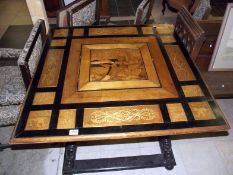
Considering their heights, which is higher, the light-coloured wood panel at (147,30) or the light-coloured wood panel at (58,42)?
the light-coloured wood panel at (147,30)

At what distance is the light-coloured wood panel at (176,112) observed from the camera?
1.27 m

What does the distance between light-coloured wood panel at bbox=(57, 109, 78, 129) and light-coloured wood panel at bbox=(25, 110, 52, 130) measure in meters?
0.07

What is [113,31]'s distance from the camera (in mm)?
2111

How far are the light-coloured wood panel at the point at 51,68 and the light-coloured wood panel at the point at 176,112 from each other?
0.78 m

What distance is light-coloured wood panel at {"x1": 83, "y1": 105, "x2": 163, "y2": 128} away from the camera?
1.24 meters

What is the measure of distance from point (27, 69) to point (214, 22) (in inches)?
78.8

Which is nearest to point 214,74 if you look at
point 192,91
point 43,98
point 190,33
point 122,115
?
point 190,33

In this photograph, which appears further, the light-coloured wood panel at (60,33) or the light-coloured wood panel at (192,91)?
the light-coloured wood panel at (60,33)

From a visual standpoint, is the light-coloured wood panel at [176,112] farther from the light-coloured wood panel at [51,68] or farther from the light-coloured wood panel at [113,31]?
the light-coloured wood panel at [113,31]

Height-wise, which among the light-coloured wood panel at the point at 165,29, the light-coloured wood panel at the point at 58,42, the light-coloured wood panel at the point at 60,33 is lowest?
A: the light-coloured wood panel at the point at 58,42

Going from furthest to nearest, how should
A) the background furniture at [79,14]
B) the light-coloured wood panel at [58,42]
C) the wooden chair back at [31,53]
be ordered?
the background furniture at [79,14] < the light-coloured wood panel at [58,42] < the wooden chair back at [31,53]

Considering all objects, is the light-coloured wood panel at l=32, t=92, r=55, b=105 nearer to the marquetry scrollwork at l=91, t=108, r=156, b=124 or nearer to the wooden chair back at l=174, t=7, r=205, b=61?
the marquetry scrollwork at l=91, t=108, r=156, b=124

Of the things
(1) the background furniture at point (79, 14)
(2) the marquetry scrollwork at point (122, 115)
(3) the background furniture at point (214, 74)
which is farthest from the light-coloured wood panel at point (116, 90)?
(3) the background furniture at point (214, 74)

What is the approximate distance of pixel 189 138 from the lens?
7.35 ft
